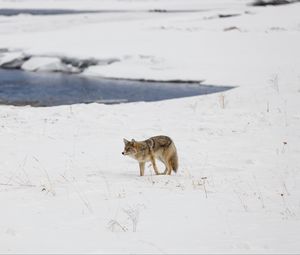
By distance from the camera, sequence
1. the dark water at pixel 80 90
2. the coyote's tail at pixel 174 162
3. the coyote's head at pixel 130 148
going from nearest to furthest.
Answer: the coyote's head at pixel 130 148 < the coyote's tail at pixel 174 162 < the dark water at pixel 80 90

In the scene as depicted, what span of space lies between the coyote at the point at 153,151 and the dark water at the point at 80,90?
1181 centimetres

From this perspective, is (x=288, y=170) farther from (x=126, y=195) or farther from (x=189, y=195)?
(x=126, y=195)

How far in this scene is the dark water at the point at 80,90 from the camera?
22172 millimetres

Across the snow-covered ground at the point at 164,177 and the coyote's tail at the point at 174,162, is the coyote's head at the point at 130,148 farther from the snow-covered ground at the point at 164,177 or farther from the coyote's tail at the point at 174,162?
the coyote's tail at the point at 174,162

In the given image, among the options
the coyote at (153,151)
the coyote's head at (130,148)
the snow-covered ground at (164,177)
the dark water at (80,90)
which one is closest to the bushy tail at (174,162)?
the coyote at (153,151)

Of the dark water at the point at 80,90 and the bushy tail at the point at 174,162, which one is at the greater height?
the dark water at the point at 80,90

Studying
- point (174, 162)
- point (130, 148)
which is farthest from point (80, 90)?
point (130, 148)

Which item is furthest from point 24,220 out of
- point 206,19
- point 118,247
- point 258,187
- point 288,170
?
point 206,19

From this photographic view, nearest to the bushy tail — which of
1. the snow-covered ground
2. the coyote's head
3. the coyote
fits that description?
the coyote

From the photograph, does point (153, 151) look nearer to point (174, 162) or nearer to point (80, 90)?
point (174, 162)

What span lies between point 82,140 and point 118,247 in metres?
7.10

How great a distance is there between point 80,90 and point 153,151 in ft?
54.0

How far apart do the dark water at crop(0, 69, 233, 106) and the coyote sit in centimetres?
1181

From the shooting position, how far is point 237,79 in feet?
85.9
